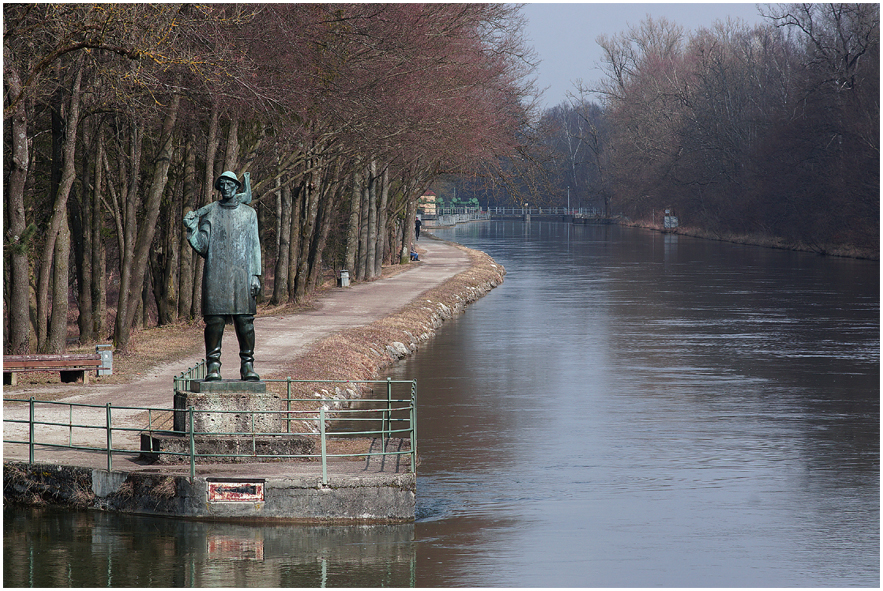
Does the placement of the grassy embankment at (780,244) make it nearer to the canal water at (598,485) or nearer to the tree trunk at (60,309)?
the canal water at (598,485)

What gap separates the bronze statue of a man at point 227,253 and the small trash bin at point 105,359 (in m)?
6.21

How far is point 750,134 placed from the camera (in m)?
90.1

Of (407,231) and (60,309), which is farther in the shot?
(407,231)

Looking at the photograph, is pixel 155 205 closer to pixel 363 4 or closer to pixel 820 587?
pixel 363 4

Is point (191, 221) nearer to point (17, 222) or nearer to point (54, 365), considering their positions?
point (54, 365)

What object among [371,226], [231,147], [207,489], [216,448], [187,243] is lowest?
[207,489]

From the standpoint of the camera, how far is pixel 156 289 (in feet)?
102

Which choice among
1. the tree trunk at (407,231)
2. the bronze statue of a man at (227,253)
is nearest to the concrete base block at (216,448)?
the bronze statue of a man at (227,253)

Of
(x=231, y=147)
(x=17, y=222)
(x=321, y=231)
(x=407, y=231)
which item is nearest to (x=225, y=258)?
(x=17, y=222)

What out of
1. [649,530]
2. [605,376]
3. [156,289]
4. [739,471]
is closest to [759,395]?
[605,376]

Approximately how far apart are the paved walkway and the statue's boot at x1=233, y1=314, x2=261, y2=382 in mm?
995

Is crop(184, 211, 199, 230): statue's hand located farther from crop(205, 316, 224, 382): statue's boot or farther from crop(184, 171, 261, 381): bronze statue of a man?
crop(205, 316, 224, 382): statue's boot

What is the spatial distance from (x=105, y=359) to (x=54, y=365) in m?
0.86

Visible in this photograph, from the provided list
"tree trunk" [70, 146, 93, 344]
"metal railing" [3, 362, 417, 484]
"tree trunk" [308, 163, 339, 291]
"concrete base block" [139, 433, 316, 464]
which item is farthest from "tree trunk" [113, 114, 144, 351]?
"tree trunk" [308, 163, 339, 291]
